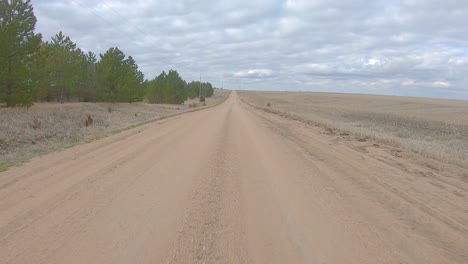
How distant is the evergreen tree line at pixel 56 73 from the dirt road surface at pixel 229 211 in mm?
19594

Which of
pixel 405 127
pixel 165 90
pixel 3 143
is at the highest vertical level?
pixel 165 90

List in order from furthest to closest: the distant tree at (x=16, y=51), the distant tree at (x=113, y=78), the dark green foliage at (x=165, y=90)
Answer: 1. the dark green foliage at (x=165, y=90)
2. the distant tree at (x=113, y=78)
3. the distant tree at (x=16, y=51)

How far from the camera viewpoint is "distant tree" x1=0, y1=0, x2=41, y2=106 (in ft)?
87.3

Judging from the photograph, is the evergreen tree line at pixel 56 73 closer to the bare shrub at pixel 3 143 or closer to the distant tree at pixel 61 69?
the distant tree at pixel 61 69

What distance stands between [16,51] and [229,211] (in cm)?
2632

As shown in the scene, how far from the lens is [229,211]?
6180mm

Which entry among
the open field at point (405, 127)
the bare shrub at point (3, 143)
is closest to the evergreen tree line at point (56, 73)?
the bare shrub at point (3, 143)

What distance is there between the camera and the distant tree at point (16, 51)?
87.3ft

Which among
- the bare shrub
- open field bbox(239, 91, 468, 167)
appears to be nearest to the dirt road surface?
the bare shrub

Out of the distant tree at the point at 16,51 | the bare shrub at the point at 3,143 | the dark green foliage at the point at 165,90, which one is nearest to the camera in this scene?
the bare shrub at the point at 3,143

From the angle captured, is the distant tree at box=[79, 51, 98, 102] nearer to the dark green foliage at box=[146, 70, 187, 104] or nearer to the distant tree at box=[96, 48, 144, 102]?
the distant tree at box=[96, 48, 144, 102]

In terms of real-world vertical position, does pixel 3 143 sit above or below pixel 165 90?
below

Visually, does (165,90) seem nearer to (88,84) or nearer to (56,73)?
(88,84)

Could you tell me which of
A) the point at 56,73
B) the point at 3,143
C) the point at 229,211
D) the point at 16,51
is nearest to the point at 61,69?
the point at 56,73
